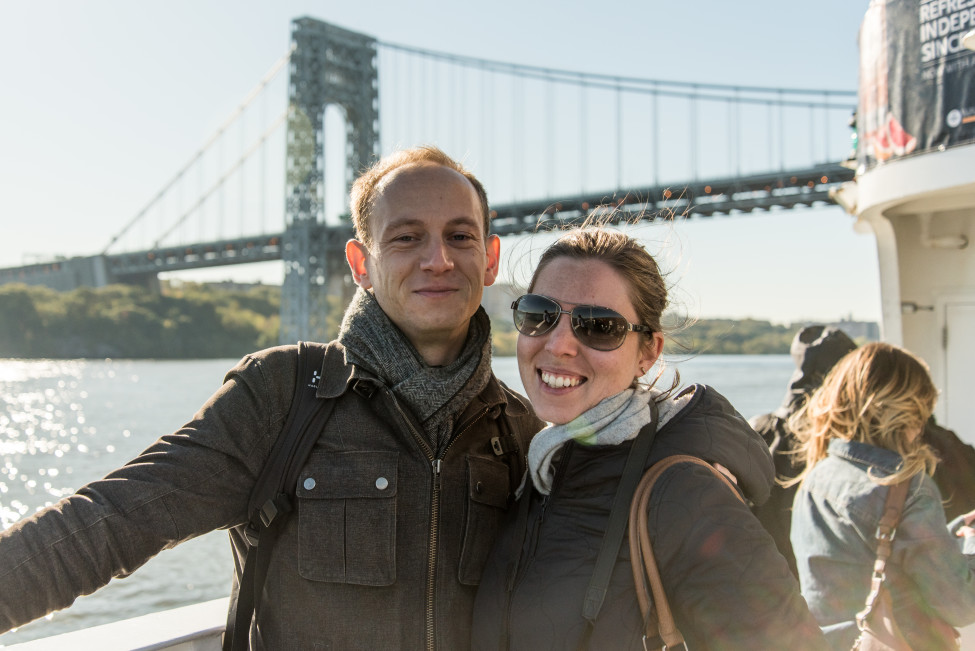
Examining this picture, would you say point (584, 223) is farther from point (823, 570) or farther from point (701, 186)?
point (701, 186)

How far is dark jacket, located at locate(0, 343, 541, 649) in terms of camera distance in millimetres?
1047

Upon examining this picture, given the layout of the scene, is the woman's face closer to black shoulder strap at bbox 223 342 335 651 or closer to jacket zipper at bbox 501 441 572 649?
jacket zipper at bbox 501 441 572 649

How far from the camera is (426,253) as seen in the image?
1.26m

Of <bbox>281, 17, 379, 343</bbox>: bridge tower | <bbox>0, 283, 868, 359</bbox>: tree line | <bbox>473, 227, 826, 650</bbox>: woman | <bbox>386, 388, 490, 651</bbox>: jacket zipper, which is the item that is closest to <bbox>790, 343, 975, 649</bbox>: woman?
<bbox>473, 227, 826, 650</bbox>: woman

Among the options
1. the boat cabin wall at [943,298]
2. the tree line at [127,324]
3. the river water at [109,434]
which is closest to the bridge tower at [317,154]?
the river water at [109,434]

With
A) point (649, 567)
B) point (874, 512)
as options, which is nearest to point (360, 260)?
point (649, 567)

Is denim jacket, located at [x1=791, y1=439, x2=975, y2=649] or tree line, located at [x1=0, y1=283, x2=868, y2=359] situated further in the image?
tree line, located at [x1=0, y1=283, x2=868, y2=359]

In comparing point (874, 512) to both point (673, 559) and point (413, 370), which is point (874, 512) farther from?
point (413, 370)

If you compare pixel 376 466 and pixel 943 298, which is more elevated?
pixel 943 298

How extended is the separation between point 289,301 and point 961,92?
70.0 ft

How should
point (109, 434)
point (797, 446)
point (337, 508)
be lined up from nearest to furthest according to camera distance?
point (337, 508), point (797, 446), point (109, 434)

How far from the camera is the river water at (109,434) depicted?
6770mm

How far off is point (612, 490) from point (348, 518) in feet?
1.21

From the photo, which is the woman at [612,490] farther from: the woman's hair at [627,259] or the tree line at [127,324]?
the tree line at [127,324]
